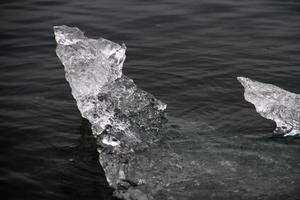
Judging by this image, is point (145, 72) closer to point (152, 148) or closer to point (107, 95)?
point (107, 95)

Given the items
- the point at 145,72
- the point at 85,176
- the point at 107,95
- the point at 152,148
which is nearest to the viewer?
the point at 85,176

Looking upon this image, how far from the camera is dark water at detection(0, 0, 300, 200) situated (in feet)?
20.0

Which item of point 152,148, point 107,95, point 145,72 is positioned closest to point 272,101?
point 152,148

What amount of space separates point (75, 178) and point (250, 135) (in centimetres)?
256

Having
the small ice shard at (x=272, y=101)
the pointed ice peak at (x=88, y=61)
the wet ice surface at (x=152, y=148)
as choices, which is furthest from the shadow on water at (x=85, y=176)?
the small ice shard at (x=272, y=101)

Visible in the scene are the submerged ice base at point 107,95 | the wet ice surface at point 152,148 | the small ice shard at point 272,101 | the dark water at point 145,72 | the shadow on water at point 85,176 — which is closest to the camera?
the shadow on water at point 85,176

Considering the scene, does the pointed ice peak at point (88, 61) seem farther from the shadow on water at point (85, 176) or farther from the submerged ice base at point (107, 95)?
the shadow on water at point (85, 176)

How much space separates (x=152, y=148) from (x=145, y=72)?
275cm

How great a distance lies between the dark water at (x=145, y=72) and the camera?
6.09 metres

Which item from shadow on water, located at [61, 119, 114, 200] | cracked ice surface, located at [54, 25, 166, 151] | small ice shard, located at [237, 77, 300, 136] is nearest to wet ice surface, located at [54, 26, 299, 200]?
cracked ice surface, located at [54, 25, 166, 151]

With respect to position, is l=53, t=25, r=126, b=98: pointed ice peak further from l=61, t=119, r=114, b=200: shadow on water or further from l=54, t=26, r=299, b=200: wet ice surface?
l=61, t=119, r=114, b=200: shadow on water

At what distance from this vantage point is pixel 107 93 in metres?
7.18

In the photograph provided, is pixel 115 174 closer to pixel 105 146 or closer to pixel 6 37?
pixel 105 146

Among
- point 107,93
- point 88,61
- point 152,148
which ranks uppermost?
point 88,61
